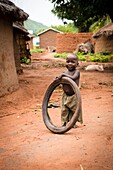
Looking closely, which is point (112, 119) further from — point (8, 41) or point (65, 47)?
point (65, 47)

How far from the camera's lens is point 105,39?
23266mm

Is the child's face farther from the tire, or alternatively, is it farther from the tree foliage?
the tree foliage

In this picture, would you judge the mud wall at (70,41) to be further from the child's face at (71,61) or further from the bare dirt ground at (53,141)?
the child's face at (71,61)

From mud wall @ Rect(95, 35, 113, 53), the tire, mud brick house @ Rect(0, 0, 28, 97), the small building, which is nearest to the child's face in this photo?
the tire

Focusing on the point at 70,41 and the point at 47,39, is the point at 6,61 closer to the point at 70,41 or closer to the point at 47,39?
the point at 70,41

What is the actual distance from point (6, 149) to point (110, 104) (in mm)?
3220

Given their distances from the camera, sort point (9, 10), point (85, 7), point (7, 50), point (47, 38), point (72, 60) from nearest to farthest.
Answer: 1. point (72, 60)
2. point (9, 10)
3. point (7, 50)
4. point (85, 7)
5. point (47, 38)

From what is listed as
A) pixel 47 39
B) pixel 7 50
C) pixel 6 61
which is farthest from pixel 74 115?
pixel 47 39

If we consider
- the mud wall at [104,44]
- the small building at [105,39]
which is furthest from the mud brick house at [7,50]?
the mud wall at [104,44]

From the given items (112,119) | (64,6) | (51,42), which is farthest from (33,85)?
(51,42)

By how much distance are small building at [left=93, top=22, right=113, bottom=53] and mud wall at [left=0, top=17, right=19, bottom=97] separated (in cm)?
1547

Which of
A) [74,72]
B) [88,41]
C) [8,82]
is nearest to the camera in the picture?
[74,72]

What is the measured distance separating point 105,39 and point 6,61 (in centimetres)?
1739

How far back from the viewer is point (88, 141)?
3113 mm
